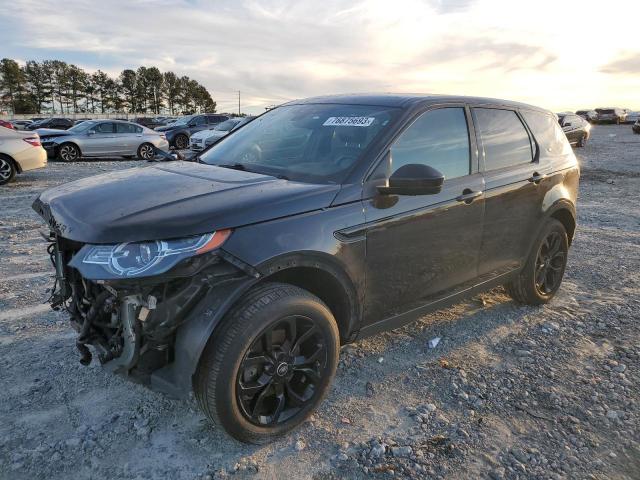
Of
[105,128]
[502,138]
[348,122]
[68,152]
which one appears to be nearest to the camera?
[348,122]

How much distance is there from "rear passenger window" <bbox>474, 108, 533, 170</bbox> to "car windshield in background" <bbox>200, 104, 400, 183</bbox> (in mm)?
912

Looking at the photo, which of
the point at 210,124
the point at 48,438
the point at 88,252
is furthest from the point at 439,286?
the point at 210,124

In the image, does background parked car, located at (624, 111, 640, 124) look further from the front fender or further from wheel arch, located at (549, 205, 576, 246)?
the front fender

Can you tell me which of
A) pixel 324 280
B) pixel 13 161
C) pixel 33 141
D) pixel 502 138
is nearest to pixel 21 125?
pixel 33 141

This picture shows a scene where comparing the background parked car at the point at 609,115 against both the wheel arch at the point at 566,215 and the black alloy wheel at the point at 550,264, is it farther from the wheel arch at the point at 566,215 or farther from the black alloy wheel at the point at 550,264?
the black alloy wheel at the point at 550,264

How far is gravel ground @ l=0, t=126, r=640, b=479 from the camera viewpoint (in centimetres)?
259

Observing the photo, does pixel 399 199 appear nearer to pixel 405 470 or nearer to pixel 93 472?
pixel 405 470

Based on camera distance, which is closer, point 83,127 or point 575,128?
point 83,127

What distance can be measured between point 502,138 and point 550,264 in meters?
1.37

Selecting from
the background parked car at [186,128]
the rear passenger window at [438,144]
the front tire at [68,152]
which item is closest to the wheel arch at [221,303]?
the rear passenger window at [438,144]

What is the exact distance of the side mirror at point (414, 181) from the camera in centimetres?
282

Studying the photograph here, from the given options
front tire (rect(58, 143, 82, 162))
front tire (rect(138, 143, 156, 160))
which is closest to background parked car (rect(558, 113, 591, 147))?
front tire (rect(138, 143, 156, 160))

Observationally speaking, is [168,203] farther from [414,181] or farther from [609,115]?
[609,115]

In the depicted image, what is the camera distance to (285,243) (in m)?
2.55
